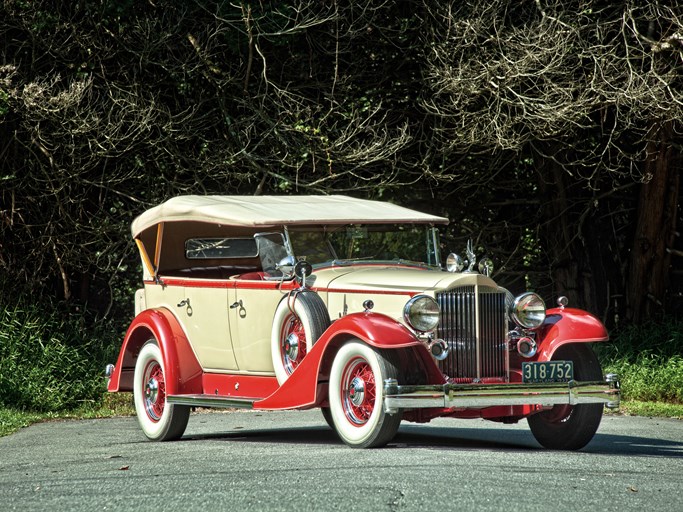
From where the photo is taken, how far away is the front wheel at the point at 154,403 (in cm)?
932

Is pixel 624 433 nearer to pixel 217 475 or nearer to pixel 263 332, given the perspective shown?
pixel 263 332

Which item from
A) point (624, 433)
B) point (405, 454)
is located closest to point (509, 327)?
point (405, 454)

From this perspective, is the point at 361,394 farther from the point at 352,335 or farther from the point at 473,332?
the point at 473,332

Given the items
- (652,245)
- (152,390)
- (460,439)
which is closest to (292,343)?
(460,439)

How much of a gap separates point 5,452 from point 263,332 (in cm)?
218

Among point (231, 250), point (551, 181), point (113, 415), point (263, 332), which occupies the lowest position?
point (113, 415)

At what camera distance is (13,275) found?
14.0 m

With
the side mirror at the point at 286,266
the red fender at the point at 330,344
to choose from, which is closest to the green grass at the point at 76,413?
the side mirror at the point at 286,266

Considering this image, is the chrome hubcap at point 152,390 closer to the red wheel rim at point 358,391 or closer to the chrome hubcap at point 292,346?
the chrome hubcap at point 292,346

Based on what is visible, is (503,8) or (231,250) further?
(503,8)

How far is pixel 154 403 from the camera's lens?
9.59 metres

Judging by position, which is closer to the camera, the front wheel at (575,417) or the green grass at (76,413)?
the front wheel at (575,417)

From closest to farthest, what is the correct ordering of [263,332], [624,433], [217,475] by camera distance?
1. [217,475]
2. [263,332]
3. [624,433]

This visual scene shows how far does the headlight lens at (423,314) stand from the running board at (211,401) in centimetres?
150
